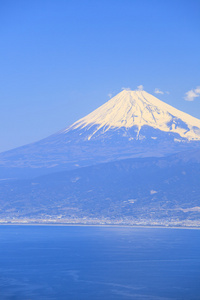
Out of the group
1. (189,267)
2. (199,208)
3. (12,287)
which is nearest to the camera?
(12,287)

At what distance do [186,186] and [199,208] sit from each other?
2182cm

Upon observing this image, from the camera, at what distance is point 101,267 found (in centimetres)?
7981

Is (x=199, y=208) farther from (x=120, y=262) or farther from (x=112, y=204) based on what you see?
(x=120, y=262)

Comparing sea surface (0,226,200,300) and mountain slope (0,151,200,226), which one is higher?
mountain slope (0,151,200,226)

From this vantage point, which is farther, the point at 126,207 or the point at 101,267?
the point at 126,207

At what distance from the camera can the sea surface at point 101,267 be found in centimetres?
6331

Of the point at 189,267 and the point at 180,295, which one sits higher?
the point at 189,267

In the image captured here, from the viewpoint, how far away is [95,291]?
64.1 meters

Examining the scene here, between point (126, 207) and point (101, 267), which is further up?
point (126, 207)

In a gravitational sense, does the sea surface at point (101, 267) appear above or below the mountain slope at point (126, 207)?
below

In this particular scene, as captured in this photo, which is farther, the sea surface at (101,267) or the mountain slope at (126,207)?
the mountain slope at (126,207)

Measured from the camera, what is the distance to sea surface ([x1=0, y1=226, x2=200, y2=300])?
208ft

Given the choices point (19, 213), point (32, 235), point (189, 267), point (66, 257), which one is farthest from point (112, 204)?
point (189, 267)

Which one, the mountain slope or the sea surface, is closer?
the sea surface
